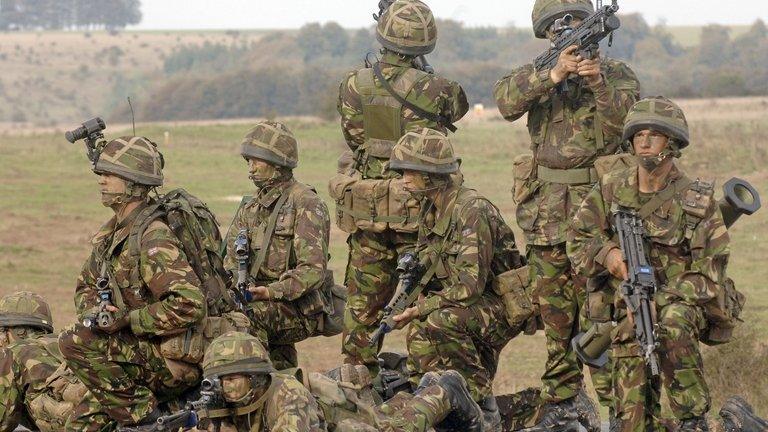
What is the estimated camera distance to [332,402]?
9289 mm

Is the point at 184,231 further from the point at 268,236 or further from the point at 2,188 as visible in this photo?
the point at 2,188

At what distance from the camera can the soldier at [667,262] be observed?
9.16 m

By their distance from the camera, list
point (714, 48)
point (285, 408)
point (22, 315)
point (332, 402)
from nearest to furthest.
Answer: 1. point (285, 408)
2. point (332, 402)
3. point (22, 315)
4. point (714, 48)

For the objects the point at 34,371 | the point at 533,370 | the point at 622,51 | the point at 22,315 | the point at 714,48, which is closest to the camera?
the point at 34,371

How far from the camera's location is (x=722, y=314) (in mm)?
9297

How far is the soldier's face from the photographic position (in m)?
9.29

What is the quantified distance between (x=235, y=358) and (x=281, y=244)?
250cm

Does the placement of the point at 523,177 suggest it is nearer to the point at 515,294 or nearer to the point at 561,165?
the point at 561,165

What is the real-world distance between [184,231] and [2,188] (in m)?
25.5

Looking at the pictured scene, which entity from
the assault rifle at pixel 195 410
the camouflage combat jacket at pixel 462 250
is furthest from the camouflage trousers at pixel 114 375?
the camouflage combat jacket at pixel 462 250

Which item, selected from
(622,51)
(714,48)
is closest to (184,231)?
(622,51)

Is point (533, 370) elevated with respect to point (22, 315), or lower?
lower

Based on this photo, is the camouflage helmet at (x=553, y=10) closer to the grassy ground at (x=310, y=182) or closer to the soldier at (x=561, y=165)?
the soldier at (x=561, y=165)

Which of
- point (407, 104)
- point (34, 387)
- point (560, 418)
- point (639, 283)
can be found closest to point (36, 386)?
point (34, 387)
